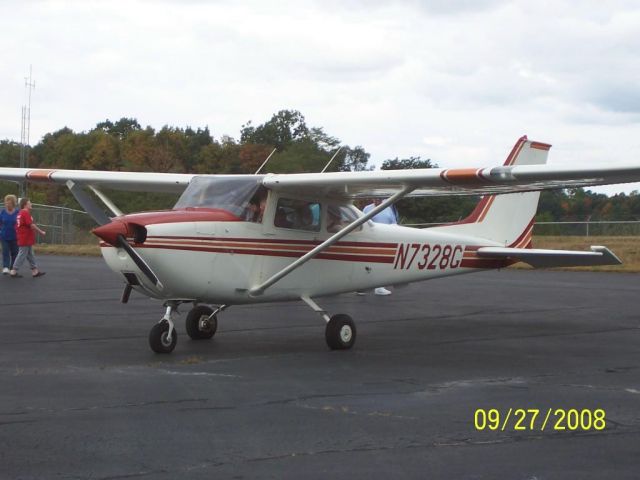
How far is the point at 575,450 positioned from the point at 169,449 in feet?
8.05

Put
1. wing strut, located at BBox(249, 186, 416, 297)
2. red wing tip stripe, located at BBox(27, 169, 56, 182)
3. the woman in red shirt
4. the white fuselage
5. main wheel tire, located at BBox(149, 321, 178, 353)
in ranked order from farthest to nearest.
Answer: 1. the woman in red shirt
2. red wing tip stripe, located at BBox(27, 169, 56, 182)
3. wing strut, located at BBox(249, 186, 416, 297)
4. main wheel tire, located at BBox(149, 321, 178, 353)
5. the white fuselage

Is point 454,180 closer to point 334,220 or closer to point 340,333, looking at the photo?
point 334,220

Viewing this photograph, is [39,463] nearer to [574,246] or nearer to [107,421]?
[107,421]

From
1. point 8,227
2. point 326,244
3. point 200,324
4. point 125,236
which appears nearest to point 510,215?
point 326,244

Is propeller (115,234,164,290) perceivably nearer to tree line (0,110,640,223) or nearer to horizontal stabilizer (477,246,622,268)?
horizontal stabilizer (477,246,622,268)

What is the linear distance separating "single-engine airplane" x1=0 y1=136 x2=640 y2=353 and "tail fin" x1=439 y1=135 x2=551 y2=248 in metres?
0.49

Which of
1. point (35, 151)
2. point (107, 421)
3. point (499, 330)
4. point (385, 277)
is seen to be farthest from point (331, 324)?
point (35, 151)

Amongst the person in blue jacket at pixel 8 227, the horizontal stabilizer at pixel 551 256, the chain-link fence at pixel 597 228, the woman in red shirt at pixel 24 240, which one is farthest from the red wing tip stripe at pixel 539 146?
the chain-link fence at pixel 597 228

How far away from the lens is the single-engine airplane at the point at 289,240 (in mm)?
10266

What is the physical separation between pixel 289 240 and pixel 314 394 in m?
3.84

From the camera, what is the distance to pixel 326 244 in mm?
11312

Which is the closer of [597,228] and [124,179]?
[124,179]

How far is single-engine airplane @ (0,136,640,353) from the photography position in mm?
10266
